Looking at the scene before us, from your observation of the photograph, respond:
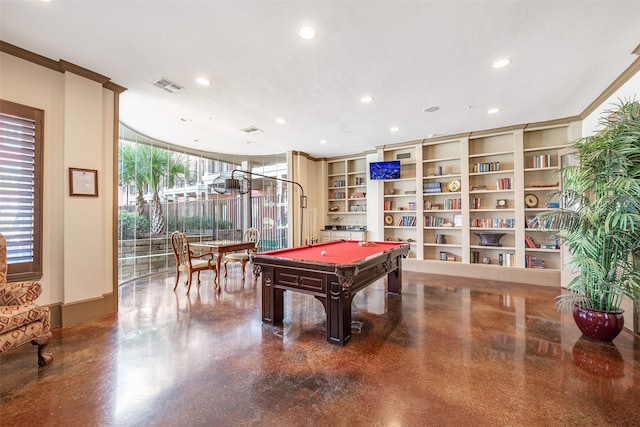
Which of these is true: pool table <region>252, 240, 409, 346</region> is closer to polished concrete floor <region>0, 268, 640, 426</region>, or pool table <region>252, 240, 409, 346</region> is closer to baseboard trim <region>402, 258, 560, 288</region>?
polished concrete floor <region>0, 268, 640, 426</region>

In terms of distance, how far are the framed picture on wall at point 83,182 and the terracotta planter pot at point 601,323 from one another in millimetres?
5631

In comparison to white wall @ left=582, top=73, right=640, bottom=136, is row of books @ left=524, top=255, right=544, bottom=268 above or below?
below

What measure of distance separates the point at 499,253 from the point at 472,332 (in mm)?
3323

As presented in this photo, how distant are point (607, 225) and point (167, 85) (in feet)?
16.5

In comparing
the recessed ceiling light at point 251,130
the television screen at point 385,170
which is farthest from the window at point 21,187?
the television screen at point 385,170

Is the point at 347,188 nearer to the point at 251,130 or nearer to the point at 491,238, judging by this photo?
the point at 251,130

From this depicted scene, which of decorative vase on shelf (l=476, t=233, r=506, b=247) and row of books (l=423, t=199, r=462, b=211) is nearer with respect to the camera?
decorative vase on shelf (l=476, t=233, r=506, b=247)

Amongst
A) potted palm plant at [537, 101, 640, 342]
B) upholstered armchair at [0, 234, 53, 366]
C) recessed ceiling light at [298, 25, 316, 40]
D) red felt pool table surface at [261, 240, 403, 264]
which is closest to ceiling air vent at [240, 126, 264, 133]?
red felt pool table surface at [261, 240, 403, 264]

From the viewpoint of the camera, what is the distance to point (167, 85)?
348 centimetres

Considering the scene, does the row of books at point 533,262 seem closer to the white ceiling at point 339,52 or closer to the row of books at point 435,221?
the row of books at point 435,221

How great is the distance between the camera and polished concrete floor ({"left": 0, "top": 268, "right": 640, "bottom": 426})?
5.61ft

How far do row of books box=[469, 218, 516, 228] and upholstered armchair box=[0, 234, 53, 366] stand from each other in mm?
6571

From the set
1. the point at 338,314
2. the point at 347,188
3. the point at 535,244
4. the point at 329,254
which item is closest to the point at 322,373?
the point at 338,314

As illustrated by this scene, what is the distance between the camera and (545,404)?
1.81m
